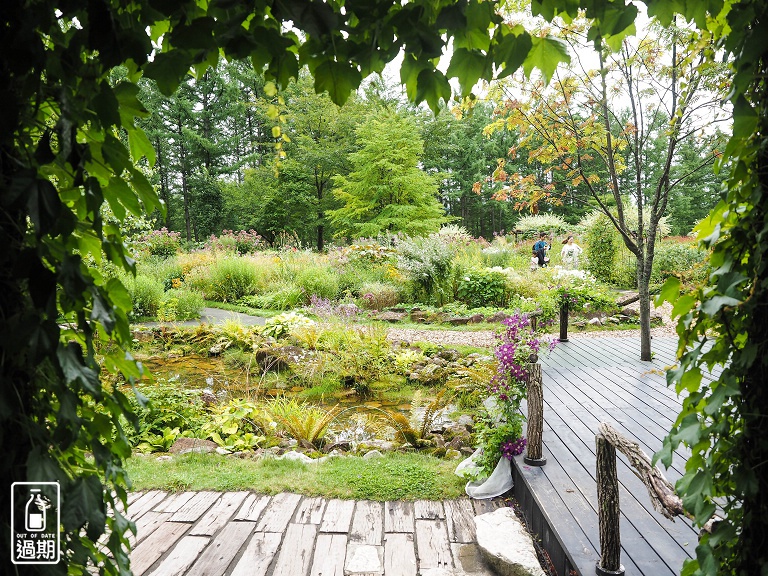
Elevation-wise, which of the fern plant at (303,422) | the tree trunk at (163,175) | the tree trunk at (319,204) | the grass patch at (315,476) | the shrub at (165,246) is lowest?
the grass patch at (315,476)

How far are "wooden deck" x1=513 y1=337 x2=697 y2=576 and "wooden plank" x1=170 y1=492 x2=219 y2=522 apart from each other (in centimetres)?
201

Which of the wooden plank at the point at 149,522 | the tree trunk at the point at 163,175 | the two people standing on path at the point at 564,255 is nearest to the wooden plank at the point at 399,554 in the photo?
the wooden plank at the point at 149,522

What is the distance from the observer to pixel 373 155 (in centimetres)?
1997

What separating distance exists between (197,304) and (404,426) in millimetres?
6820

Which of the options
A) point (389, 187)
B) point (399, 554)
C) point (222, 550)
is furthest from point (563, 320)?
point (389, 187)

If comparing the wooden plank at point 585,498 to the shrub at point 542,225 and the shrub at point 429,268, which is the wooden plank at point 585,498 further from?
the shrub at point 542,225

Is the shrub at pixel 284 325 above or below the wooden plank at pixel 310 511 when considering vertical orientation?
above

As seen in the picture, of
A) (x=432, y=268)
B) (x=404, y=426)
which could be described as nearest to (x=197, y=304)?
(x=432, y=268)

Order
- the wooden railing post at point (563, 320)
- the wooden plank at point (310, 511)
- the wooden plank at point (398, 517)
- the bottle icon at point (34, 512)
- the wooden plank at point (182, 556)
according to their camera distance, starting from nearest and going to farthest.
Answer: the bottle icon at point (34, 512), the wooden plank at point (182, 556), the wooden plank at point (398, 517), the wooden plank at point (310, 511), the wooden railing post at point (563, 320)

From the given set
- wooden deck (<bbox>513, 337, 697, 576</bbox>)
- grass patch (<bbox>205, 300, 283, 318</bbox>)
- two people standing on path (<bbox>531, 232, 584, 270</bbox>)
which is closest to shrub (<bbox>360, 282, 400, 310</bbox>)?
grass patch (<bbox>205, 300, 283, 318</bbox>)

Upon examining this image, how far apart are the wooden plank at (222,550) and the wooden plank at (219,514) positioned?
7 centimetres

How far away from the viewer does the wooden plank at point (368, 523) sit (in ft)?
9.69

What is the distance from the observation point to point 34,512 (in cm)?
85

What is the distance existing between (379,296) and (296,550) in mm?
8191
